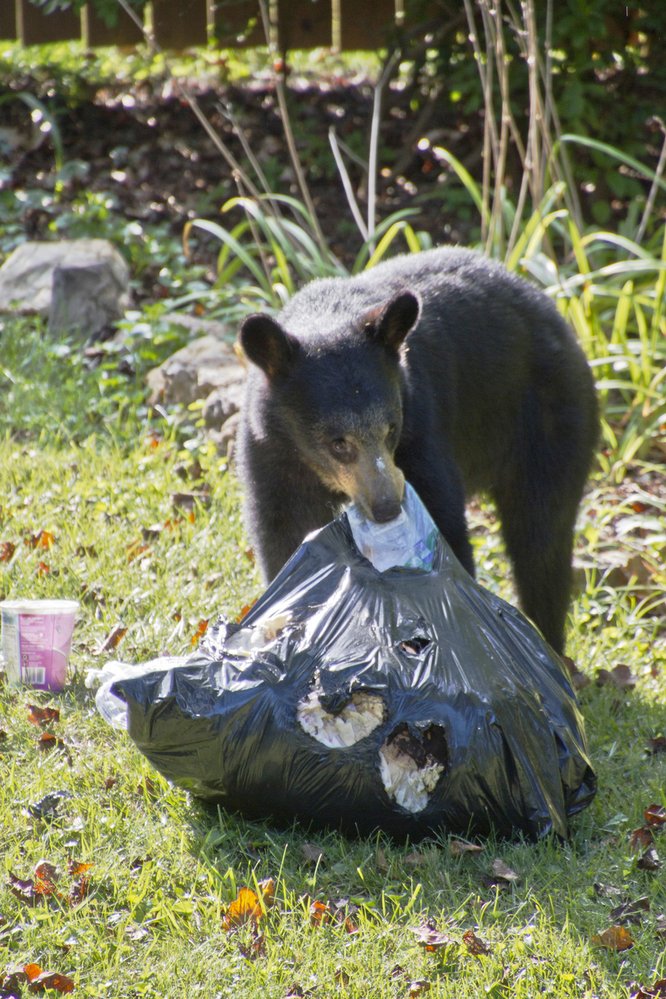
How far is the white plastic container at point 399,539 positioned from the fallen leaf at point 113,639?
1.15 metres

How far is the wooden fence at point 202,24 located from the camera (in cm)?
921

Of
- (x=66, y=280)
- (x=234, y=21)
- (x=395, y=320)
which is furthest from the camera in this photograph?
(x=234, y=21)

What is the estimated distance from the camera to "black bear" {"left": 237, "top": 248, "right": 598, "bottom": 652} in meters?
3.39

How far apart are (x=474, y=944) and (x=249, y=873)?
569 mm

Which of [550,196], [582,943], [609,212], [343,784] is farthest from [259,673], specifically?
[609,212]

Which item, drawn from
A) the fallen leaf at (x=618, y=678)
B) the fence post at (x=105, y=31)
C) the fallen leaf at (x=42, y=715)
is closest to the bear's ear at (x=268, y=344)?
the fallen leaf at (x=42, y=715)

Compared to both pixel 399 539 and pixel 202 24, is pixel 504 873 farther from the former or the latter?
pixel 202 24

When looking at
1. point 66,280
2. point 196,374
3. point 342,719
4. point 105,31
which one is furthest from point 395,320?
point 105,31

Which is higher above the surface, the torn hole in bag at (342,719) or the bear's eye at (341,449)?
the bear's eye at (341,449)

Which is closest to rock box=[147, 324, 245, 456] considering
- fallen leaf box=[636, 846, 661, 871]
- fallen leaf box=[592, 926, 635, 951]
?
fallen leaf box=[636, 846, 661, 871]

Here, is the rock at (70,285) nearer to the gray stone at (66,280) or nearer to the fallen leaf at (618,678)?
the gray stone at (66,280)

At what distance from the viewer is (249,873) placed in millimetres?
2793

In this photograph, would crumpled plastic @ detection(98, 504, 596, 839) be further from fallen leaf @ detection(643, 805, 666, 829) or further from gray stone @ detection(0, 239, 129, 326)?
gray stone @ detection(0, 239, 129, 326)

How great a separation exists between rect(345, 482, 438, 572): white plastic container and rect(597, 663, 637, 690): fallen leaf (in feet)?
4.23
